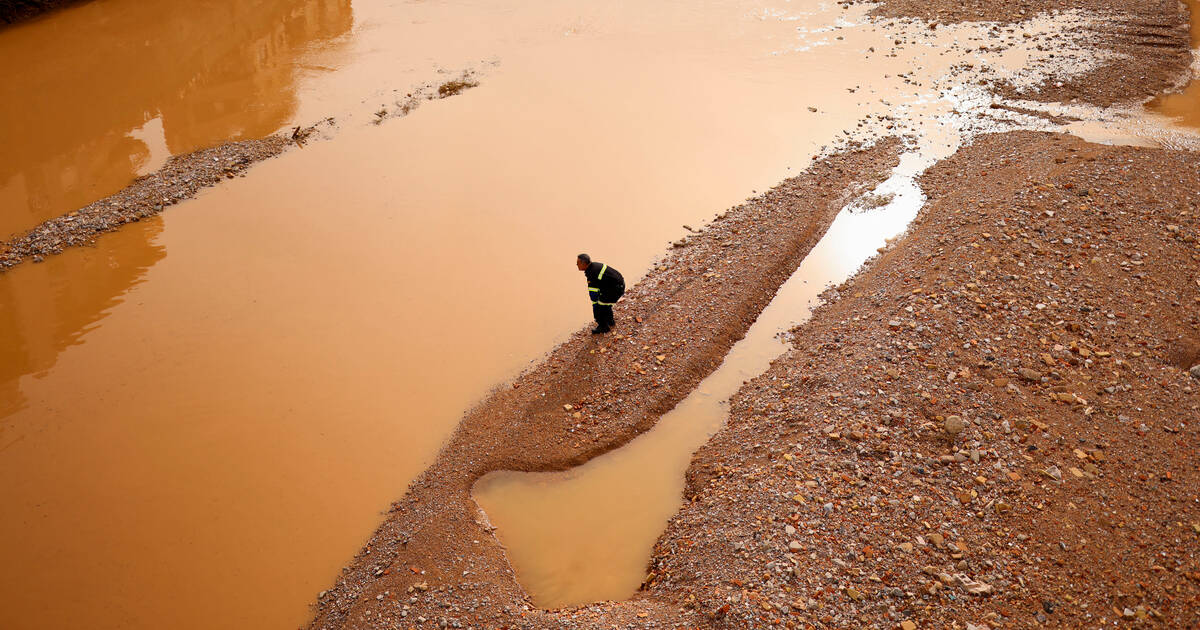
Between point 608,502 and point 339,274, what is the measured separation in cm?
729

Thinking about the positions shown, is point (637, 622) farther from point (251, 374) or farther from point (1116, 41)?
point (1116, 41)

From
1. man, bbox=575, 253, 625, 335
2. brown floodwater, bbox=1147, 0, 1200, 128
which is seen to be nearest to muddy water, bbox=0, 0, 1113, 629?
man, bbox=575, 253, 625, 335

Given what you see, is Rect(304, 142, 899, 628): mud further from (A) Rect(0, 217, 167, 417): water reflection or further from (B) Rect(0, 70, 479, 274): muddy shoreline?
(B) Rect(0, 70, 479, 274): muddy shoreline

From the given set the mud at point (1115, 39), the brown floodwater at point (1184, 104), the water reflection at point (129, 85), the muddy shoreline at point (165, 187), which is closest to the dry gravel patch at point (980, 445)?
the brown floodwater at point (1184, 104)

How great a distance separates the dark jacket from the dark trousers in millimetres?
125

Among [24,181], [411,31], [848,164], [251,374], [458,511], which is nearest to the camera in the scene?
[458,511]

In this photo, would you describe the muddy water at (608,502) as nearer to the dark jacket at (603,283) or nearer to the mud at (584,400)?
the mud at (584,400)

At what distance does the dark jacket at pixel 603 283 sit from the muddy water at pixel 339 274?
1452 mm

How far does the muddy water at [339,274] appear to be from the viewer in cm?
921

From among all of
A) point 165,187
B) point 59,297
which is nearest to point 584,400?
point 59,297

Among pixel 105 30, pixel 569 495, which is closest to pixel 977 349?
pixel 569 495

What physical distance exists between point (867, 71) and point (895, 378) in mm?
12558

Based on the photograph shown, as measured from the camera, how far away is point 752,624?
687 cm

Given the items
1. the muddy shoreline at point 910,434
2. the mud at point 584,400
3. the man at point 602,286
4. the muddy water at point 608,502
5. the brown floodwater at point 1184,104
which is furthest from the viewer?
the brown floodwater at point 1184,104
